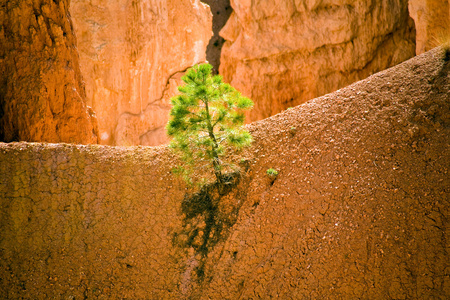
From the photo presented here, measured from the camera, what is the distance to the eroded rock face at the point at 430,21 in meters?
10.7

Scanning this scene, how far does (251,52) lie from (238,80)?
1584 millimetres

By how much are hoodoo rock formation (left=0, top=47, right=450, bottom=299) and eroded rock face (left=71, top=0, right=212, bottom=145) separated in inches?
244

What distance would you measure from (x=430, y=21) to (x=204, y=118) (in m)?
7.88

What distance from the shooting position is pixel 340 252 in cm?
638

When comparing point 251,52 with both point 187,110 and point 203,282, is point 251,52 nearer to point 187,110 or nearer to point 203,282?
point 187,110

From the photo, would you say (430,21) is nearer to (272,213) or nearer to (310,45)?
(272,213)

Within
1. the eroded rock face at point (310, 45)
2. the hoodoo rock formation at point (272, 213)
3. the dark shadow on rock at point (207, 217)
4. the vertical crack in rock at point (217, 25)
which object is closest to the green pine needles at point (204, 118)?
the dark shadow on rock at point (207, 217)

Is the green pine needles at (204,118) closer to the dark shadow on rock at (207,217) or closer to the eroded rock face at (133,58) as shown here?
the dark shadow on rock at (207,217)

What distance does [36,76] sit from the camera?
32.6 feet

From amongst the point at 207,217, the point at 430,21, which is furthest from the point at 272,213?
the point at 430,21

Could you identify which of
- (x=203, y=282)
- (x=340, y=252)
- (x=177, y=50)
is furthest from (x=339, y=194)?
(x=177, y=50)

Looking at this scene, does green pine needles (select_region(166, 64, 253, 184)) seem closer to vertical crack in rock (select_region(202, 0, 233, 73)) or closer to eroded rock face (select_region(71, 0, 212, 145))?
eroded rock face (select_region(71, 0, 212, 145))

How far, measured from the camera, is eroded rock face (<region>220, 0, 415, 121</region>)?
18250 millimetres

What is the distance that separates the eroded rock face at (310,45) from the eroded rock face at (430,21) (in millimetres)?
6703
